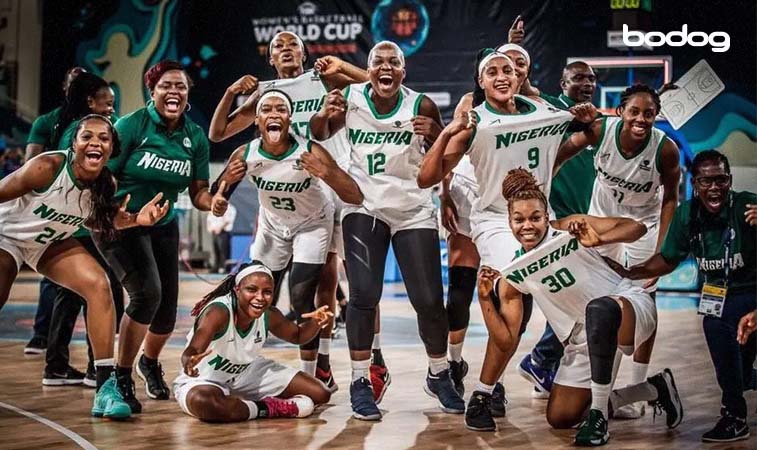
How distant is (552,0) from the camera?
1325 centimetres

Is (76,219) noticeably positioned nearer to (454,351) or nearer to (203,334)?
(203,334)

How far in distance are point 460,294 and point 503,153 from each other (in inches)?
34.8

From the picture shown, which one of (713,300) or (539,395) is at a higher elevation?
(713,300)

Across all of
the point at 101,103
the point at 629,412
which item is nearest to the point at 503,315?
the point at 629,412

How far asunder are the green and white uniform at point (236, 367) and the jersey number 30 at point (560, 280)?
138 cm

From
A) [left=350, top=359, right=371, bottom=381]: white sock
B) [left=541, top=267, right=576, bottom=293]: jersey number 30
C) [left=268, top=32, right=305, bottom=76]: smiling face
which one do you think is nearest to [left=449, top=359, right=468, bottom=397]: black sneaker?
[left=350, top=359, right=371, bottom=381]: white sock

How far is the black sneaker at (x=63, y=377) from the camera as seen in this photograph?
243 inches

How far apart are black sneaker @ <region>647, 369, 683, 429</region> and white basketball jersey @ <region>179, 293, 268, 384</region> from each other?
1.88m

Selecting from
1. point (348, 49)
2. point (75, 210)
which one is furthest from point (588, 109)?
point (348, 49)

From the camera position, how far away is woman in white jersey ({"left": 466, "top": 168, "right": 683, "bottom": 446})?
4.66m

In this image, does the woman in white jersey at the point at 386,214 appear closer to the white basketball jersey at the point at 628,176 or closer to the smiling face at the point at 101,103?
the white basketball jersey at the point at 628,176

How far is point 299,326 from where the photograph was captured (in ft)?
17.6

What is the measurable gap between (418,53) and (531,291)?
9.67 m

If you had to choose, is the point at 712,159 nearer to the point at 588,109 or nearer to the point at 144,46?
the point at 588,109
